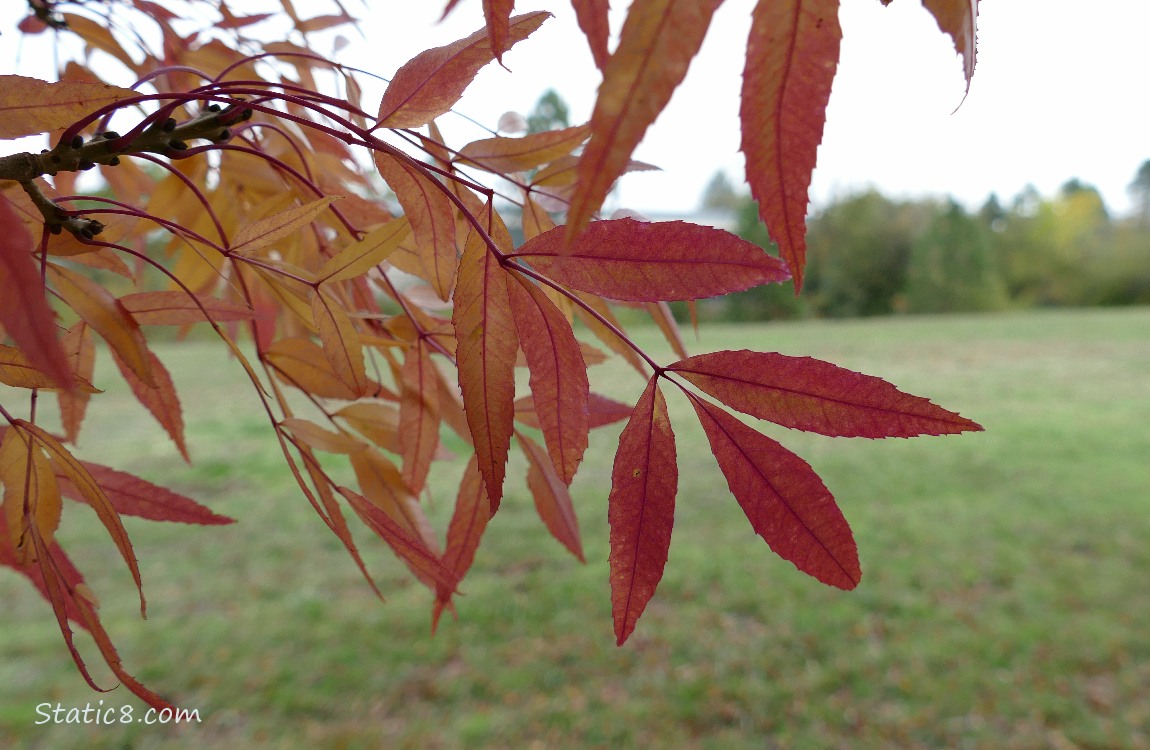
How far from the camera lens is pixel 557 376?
0.21 metres

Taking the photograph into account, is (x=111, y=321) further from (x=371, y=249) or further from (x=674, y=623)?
(x=674, y=623)

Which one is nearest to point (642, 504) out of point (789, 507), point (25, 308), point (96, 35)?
point (789, 507)

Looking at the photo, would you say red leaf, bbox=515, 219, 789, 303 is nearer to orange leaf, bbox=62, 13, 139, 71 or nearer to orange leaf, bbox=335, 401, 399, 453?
orange leaf, bbox=335, 401, 399, 453

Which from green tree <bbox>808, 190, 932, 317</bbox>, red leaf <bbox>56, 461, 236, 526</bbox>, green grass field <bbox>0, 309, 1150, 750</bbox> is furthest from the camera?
green tree <bbox>808, 190, 932, 317</bbox>

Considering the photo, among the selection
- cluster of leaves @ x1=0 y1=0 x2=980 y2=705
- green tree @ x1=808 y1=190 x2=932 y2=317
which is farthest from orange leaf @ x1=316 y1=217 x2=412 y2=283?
green tree @ x1=808 y1=190 x2=932 y2=317

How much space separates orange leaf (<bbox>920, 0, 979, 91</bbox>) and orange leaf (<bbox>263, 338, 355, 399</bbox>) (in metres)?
0.27

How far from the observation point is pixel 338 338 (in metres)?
0.27

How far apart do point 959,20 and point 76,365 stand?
308 millimetres

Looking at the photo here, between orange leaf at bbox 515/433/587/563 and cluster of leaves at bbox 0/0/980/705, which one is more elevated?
cluster of leaves at bbox 0/0/980/705

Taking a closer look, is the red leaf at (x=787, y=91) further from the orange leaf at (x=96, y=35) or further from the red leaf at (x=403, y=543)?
the orange leaf at (x=96, y=35)

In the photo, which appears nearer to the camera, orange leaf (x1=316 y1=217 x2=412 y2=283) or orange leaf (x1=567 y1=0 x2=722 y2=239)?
orange leaf (x1=567 y1=0 x2=722 y2=239)

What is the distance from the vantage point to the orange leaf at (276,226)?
24 centimetres

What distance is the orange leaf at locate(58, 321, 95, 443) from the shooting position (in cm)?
30

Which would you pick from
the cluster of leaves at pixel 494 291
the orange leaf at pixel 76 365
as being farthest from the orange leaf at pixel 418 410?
the orange leaf at pixel 76 365
